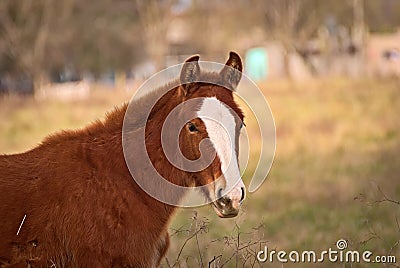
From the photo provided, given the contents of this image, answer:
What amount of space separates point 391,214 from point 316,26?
100 feet

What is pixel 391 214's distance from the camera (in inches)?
334

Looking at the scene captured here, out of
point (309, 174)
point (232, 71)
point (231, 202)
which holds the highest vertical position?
point (232, 71)

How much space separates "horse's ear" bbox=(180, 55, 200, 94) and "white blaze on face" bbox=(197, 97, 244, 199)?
8.5 inches

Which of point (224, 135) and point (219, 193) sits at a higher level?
point (224, 135)

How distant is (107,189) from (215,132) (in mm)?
845

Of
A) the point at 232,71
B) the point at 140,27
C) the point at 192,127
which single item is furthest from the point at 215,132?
the point at 140,27

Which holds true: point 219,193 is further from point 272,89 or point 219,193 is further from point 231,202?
point 272,89

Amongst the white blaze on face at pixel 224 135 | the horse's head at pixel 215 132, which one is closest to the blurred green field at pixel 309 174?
the horse's head at pixel 215 132

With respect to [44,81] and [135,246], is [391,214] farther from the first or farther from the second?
[44,81]

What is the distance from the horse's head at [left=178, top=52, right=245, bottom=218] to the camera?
427 centimetres

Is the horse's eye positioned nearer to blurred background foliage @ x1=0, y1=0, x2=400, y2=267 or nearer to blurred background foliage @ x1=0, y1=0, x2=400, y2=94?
blurred background foliage @ x1=0, y1=0, x2=400, y2=267

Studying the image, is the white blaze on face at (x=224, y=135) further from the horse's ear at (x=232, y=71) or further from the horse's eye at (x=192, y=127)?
the horse's ear at (x=232, y=71)

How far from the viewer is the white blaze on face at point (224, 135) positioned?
14.0 feet

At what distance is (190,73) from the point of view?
468cm
